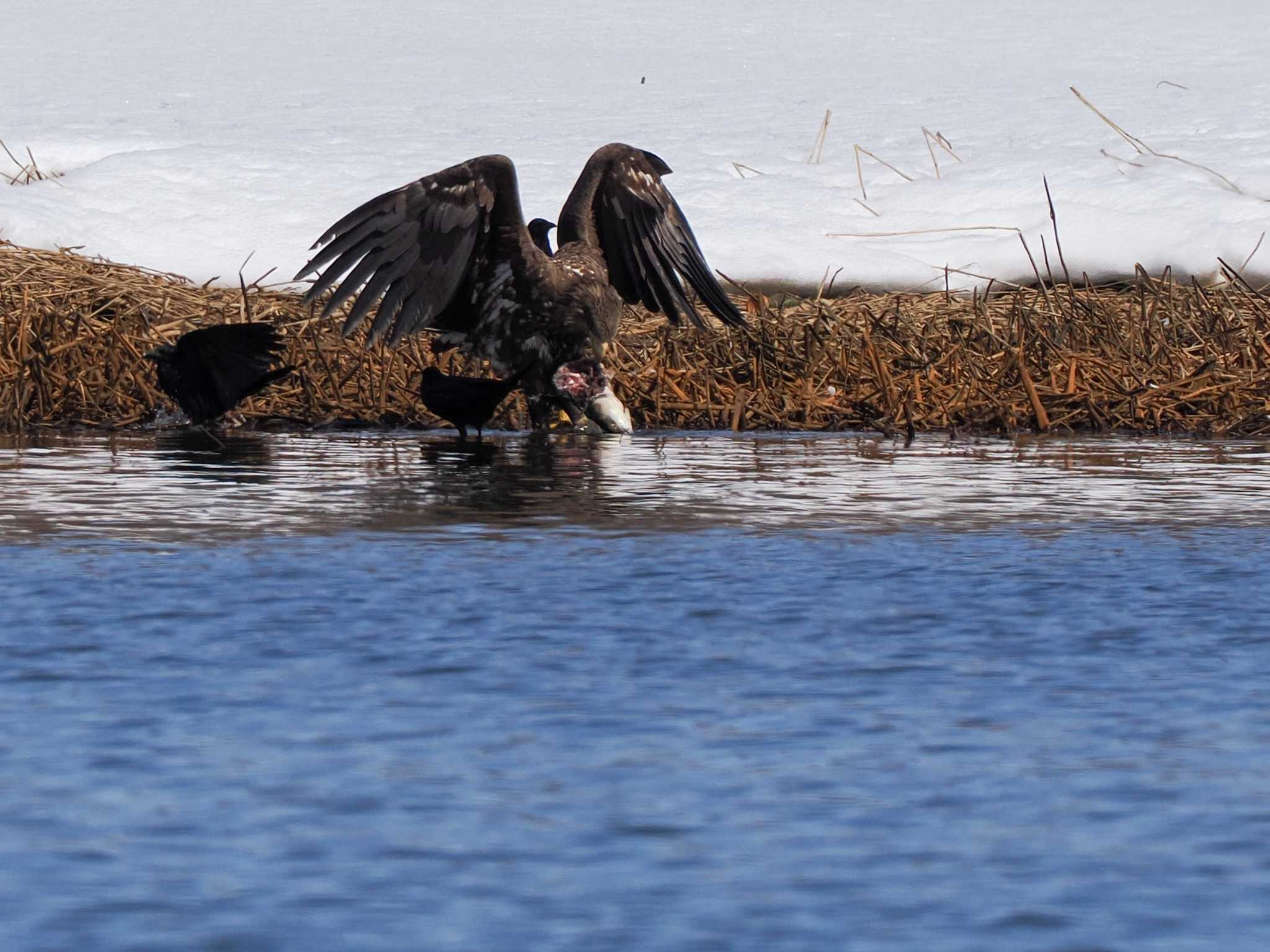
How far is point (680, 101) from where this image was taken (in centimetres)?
2519

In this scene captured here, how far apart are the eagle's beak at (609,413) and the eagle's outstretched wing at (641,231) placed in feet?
2.07

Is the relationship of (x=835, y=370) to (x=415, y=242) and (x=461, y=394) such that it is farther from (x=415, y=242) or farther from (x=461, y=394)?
(x=415, y=242)

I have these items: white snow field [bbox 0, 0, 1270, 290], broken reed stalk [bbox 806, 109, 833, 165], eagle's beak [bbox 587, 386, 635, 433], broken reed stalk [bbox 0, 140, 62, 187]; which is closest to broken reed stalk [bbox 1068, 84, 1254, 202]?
white snow field [bbox 0, 0, 1270, 290]

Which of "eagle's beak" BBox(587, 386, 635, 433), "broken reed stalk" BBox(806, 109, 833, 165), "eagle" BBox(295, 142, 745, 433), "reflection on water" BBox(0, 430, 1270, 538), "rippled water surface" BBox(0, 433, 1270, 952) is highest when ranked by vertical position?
"broken reed stalk" BBox(806, 109, 833, 165)

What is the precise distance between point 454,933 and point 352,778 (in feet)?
2.66

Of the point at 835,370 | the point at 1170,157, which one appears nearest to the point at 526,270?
the point at 835,370

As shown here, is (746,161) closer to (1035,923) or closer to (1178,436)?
(1178,436)

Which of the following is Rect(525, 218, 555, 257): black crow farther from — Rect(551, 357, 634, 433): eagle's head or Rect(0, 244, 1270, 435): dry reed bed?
Rect(551, 357, 634, 433): eagle's head

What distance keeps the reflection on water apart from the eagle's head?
212 millimetres

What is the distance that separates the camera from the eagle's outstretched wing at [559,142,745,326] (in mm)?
10992

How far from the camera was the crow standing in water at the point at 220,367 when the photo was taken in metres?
10.4

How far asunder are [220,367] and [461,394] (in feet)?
4.04

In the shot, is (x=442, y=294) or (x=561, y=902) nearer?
(x=561, y=902)

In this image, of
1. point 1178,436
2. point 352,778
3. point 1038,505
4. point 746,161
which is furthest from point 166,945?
point 746,161
